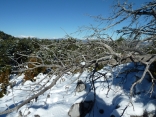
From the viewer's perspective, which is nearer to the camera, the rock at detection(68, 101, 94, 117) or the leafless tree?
the leafless tree

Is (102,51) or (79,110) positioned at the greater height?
(102,51)

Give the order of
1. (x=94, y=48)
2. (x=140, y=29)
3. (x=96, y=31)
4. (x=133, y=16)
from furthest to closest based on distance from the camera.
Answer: (x=133, y=16)
(x=140, y=29)
(x=96, y=31)
(x=94, y=48)

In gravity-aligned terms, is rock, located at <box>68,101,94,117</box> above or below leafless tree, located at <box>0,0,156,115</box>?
below

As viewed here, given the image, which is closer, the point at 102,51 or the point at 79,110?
the point at 102,51

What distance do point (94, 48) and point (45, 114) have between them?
4.80 meters

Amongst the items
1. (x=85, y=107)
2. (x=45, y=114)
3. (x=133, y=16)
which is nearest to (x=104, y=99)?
(x=85, y=107)

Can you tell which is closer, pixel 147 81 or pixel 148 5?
pixel 148 5

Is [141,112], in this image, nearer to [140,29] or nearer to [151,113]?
[151,113]

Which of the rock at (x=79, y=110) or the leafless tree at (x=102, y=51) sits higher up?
the leafless tree at (x=102, y=51)

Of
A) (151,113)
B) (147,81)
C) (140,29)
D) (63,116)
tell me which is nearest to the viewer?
(140,29)

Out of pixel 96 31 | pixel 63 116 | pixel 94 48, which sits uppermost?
pixel 96 31

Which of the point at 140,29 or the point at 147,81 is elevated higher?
the point at 140,29

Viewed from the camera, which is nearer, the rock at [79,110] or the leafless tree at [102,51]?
the leafless tree at [102,51]

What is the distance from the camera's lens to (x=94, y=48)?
118 inches
